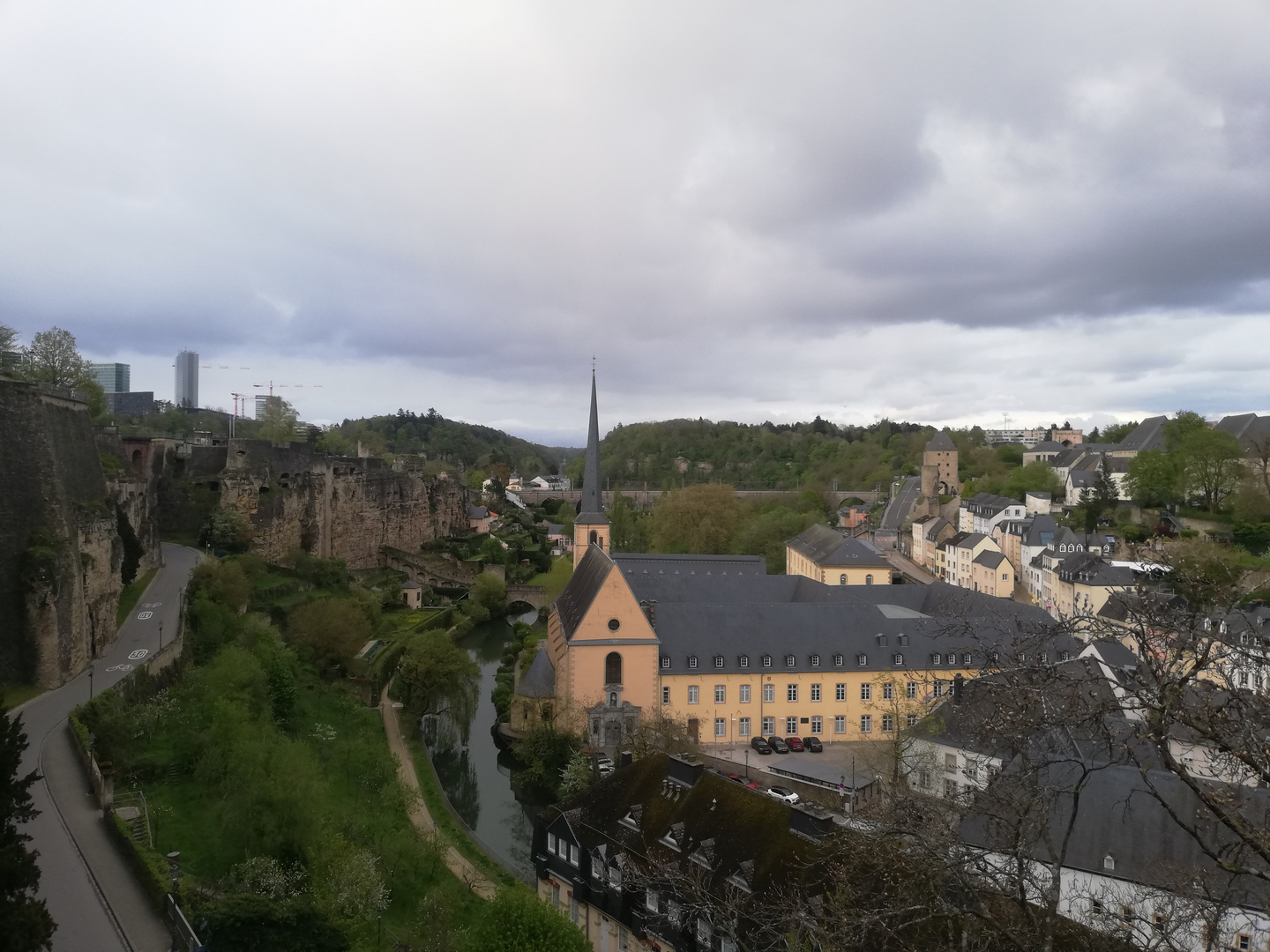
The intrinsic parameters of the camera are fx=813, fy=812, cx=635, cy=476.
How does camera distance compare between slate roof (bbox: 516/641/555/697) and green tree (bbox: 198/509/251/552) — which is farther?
green tree (bbox: 198/509/251/552)

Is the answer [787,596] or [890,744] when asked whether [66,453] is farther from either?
[787,596]

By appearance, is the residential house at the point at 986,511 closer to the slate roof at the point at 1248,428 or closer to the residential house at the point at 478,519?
the slate roof at the point at 1248,428

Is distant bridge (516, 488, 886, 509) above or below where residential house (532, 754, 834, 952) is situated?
above

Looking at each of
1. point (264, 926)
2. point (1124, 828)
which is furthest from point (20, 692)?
point (1124, 828)

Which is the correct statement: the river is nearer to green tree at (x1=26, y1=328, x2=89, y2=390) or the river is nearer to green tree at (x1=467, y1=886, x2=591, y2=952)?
green tree at (x1=467, y1=886, x2=591, y2=952)

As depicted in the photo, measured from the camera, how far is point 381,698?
103 feet

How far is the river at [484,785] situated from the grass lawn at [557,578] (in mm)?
13493

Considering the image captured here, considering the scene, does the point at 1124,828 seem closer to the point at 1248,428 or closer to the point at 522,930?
the point at 522,930

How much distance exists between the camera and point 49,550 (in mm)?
20125

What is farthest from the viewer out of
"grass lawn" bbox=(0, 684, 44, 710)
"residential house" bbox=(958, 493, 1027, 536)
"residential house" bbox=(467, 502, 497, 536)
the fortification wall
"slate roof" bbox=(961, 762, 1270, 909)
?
"residential house" bbox=(467, 502, 497, 536)

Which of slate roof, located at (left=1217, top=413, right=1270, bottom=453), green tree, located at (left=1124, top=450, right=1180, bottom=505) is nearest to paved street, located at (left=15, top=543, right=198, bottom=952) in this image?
green tree, located at (left=1124, top=450, right=1180, bottom=505)

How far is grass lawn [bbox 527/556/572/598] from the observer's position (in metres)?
48.6

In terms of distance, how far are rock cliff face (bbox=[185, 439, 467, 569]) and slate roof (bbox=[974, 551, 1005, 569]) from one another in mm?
37714

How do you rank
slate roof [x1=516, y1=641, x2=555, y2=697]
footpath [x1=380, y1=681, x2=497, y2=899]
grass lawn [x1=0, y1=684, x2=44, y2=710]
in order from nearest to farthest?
1. grass lawn [x1=0, y1=684, x2=44, y2=710]
2. footpath [x1=380, y1=681, x2=497, y2=899]
3. slate roof [x1=516, y1=641, x2=555, y2=697]
